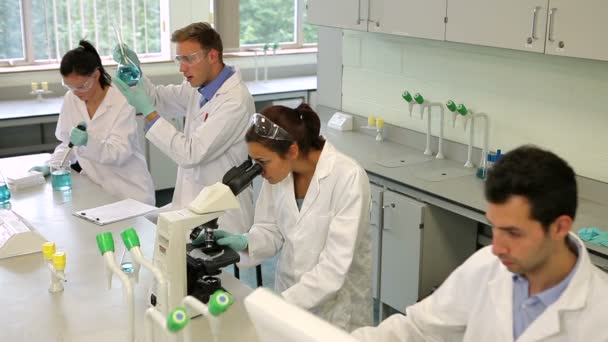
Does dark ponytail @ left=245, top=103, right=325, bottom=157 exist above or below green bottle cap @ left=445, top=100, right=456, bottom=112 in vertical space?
above

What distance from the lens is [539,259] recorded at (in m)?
1.46

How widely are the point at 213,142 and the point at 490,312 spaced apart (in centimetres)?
170

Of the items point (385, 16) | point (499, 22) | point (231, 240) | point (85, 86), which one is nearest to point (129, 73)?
point (85, 86)

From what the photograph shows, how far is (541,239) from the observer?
4.71 ft

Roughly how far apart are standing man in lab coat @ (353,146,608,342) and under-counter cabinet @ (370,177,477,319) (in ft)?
5.36

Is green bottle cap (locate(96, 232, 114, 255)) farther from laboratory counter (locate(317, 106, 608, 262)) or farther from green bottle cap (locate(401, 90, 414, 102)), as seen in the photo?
green bottle cap (locate(401, 90, 414, 102))

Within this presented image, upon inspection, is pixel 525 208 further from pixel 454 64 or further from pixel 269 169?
pixel 454 64

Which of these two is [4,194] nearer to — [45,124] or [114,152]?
[114,152]

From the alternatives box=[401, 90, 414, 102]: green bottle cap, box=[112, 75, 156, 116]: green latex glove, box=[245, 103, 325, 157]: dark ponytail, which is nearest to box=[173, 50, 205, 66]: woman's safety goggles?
box=[112, 75, 156, 116]: green latex glove

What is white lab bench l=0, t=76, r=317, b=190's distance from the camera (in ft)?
14.8

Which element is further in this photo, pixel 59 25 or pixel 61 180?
pixel 59 25

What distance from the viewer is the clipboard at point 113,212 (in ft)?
9.03

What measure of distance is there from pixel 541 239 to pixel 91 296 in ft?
4.36

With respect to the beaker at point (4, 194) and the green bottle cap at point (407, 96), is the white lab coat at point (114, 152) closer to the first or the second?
the beaker at point (4, 194)
